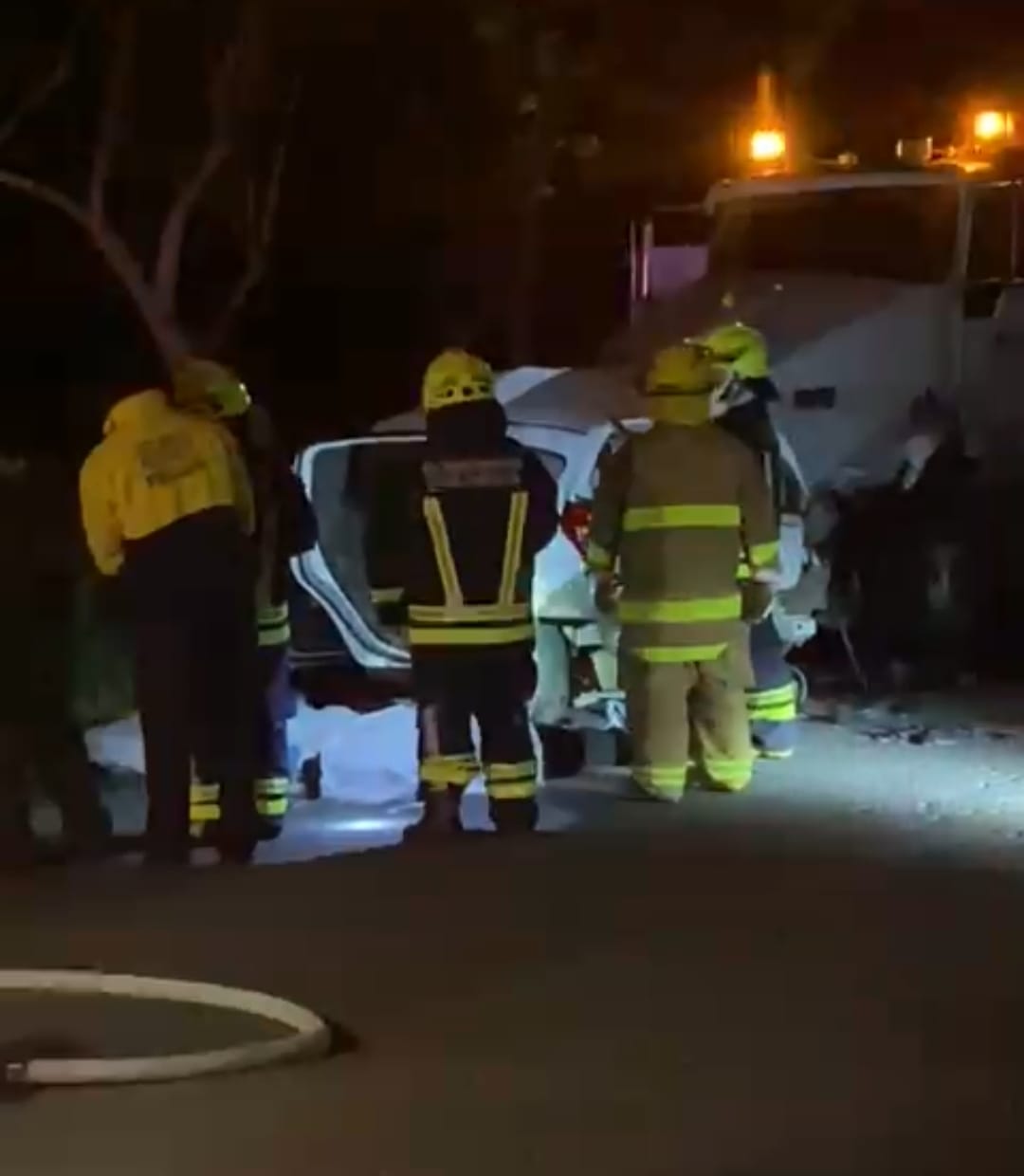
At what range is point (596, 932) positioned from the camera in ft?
26.0

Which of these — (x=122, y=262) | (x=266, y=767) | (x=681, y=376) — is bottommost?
(x=266, y=767)

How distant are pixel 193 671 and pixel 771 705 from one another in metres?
2.81

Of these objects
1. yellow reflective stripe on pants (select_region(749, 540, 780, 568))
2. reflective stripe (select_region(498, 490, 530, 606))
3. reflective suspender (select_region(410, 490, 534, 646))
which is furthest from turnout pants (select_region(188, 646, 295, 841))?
yellow reflective stripe on pants (select_region(749, 540, 780, 568))

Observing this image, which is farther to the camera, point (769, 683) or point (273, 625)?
point (769, 683)

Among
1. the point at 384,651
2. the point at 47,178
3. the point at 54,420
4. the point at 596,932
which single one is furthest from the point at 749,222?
the point at 54,420

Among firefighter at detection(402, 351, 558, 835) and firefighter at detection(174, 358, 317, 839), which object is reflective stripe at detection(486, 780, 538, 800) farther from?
firefighter at detection(174, 358, 317, 839)

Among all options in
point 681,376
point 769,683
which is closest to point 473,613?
point 681,376

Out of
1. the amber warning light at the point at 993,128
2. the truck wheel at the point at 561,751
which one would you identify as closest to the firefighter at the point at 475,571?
the truck wheel at the point at 561,751

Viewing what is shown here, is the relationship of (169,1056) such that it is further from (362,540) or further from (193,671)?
(362,540)

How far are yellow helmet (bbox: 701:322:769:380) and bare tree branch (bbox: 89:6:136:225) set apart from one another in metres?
12.5

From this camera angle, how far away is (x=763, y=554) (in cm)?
1017

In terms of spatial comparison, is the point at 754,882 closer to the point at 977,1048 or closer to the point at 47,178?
the point at 977,1048

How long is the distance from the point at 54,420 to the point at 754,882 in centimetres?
1781

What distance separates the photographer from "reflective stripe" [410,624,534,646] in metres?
9.33
